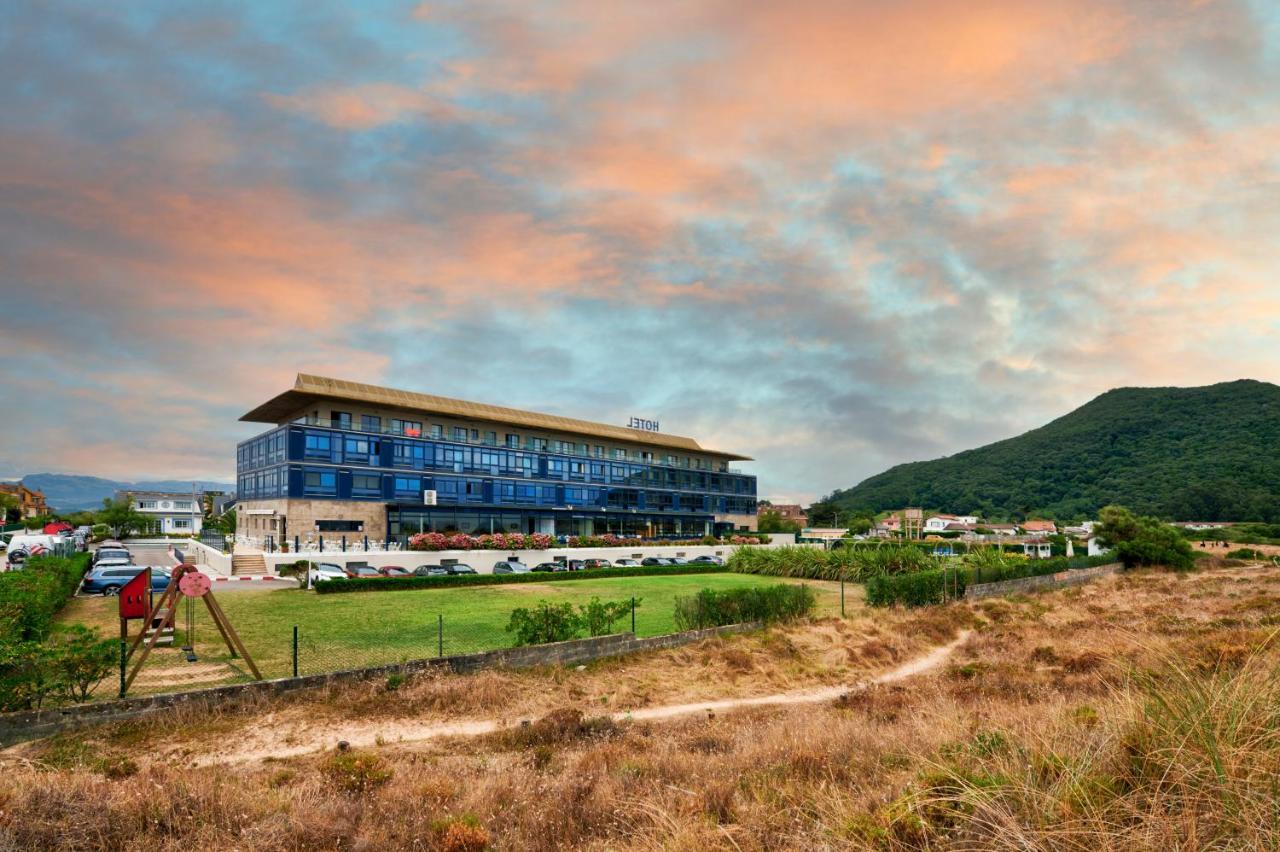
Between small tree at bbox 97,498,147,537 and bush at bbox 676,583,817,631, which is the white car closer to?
bush at bbox 676,583,817,631

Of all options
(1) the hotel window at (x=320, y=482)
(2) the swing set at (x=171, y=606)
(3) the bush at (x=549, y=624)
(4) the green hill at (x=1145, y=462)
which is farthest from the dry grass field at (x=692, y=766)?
(4) the green hill at (x=1145, y=462)

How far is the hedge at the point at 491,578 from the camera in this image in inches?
1377


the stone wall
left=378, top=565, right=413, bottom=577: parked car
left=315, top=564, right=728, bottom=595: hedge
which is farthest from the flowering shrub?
the stone wall

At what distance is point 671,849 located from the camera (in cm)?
585

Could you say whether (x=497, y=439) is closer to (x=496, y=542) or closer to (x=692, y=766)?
(x=496, y=542)

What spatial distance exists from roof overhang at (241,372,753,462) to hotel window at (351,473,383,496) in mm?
6728

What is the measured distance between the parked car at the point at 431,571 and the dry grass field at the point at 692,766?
77.4 ft

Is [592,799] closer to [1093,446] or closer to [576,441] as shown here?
[576,441]

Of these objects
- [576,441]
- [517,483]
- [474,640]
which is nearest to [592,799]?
[474,640]

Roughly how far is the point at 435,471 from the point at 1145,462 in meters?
112

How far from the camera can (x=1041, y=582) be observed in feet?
140

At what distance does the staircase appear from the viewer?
141 feet

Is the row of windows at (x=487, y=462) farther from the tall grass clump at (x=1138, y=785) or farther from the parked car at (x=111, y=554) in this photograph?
the tall grass clump at (x=1138, y=785)

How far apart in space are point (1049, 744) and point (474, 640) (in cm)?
1758
